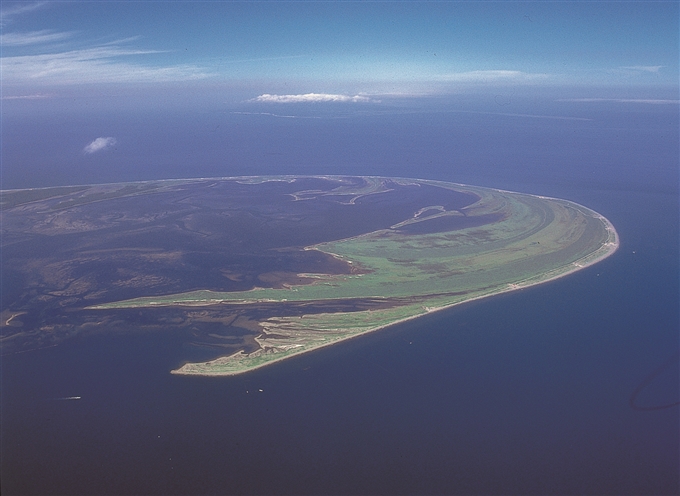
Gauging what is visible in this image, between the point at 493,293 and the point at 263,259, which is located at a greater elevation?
the point at 263,259

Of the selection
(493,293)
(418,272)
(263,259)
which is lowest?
(493,293)

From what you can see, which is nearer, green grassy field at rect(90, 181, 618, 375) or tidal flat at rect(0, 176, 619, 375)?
green grassy field at rect(90, 181, 618, 375)

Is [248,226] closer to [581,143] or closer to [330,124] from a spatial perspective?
[581,143]

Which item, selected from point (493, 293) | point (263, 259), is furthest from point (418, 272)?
point (263, 259)

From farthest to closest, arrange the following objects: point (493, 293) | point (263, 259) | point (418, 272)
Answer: point (263, 259) → point (418, 272) → point (493, 293)

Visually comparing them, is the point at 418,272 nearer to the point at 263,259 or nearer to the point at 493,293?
the point at 493,293

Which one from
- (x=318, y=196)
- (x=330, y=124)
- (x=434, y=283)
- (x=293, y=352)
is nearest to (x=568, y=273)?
(x=434, y=283)

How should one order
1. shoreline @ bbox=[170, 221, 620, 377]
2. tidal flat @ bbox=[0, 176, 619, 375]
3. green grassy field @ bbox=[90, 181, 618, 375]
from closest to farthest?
shoreline @ bbox=[170, 221, 620, 377] < green grassy field @ bbox=[90, 181, 618, 375] < tidal flat @ bbox=[0, 176, 619, 375]

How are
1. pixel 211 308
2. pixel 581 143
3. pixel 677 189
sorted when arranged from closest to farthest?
1. pixel 211 308
2. pixel 677 189
3. pixel 581 143

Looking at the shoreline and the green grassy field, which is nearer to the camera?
the shoreline

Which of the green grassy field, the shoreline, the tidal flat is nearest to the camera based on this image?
the shoreline

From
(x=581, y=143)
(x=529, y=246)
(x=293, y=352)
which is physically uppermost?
(x=581, y=143)
